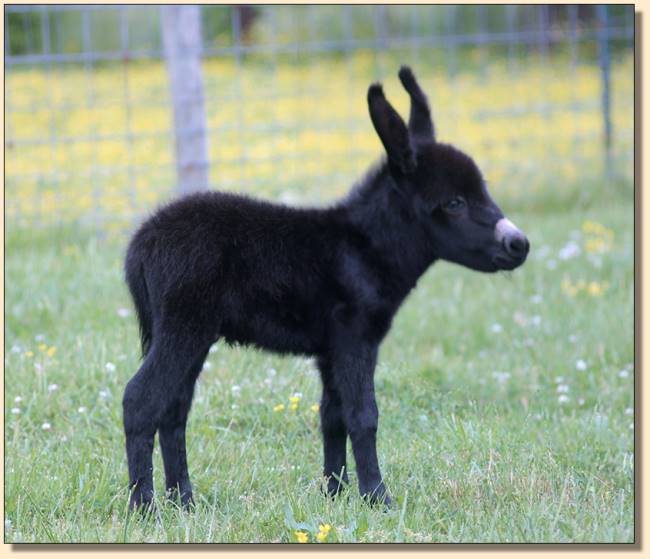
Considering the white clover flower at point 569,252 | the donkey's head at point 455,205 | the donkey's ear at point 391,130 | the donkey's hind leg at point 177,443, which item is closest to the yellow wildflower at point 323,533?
the donkey's hind leg at point 177,443

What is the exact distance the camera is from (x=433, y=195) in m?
4.39

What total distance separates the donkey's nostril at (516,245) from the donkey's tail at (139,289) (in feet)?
5.01

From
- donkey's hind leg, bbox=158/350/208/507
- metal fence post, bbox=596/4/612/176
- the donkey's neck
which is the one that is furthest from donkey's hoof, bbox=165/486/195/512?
metal fence post, bbox=596/4/612/176

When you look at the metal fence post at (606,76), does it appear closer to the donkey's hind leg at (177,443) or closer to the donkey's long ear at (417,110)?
the donkey's long ear at (417,110)

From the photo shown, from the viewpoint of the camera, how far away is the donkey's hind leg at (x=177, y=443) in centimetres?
443

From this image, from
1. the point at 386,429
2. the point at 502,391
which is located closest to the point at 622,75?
the point at 502,391

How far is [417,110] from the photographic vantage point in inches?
184

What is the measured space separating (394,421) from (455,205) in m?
1.56

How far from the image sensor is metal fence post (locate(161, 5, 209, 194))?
945 cm

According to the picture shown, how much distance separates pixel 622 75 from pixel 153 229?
1094cm

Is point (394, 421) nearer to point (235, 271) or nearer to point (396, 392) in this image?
point (396, 392)

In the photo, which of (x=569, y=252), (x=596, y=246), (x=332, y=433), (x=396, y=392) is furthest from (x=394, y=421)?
(x=596, y=246)

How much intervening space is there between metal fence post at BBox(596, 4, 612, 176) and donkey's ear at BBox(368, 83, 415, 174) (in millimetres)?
7534

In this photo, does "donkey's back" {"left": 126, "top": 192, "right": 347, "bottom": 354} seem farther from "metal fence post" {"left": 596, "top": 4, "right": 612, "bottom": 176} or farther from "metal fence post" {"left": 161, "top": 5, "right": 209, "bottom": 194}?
"metal fence post" {"left": 596, "top": 4, "right": 612, "bottom": 176}
